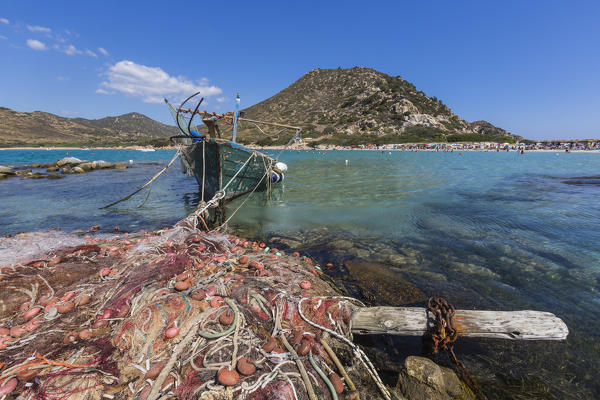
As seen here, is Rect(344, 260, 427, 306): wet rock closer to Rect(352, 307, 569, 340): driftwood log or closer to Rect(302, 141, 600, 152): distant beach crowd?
Rect(352, 307, 569, 340): driftwood log

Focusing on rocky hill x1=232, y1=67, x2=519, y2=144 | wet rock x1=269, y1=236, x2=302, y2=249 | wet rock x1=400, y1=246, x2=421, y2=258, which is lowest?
wet rock x1=269, y1=236, x2=302, y2=249

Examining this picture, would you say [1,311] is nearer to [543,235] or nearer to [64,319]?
[64,319]

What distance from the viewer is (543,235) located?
7.77 meters

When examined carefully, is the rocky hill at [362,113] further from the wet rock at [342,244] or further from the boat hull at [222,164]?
the wet rock at [342,244]

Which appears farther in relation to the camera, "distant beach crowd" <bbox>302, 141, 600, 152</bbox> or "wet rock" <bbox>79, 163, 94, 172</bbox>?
"distant beach crowd" <bbox>302, 141, 600, 152</bbox>

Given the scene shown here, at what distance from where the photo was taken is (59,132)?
14862 centimetres

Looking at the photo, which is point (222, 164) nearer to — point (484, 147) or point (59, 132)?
point (484, 147)

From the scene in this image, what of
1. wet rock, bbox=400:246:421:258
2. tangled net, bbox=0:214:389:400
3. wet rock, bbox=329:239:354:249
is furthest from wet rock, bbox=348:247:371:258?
tangled net, bbox=0:214:389:400

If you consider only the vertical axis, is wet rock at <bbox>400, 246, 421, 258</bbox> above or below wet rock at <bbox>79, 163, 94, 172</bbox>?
below

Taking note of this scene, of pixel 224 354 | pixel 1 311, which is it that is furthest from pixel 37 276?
pixel 224 354

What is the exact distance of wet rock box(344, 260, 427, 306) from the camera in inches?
183

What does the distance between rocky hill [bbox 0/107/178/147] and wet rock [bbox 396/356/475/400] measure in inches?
4994

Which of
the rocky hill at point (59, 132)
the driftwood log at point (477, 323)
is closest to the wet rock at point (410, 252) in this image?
the driftwood log at point (477, 323)

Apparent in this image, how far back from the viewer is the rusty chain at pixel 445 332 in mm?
2934
